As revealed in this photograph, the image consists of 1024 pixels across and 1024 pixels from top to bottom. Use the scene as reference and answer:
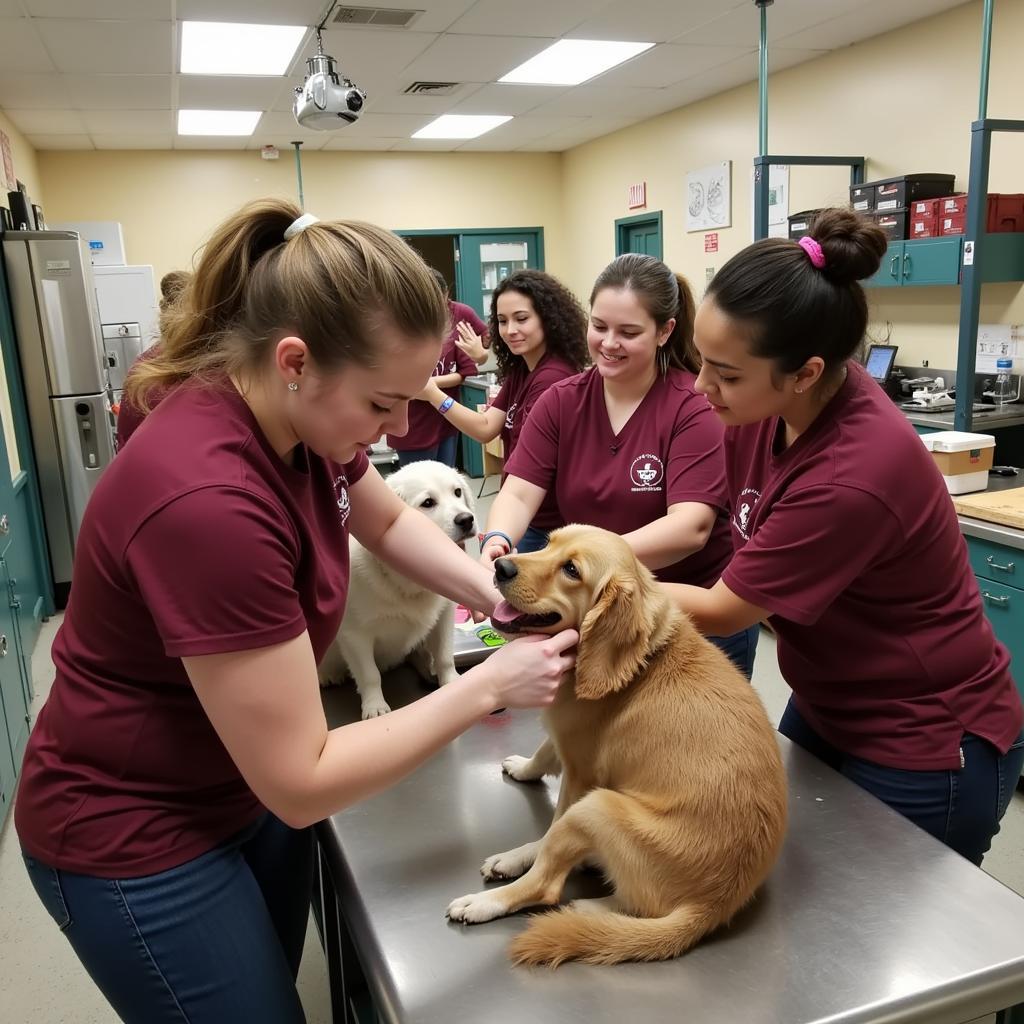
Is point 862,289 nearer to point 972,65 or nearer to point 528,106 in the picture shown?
point 972,65

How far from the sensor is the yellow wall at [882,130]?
192 inches

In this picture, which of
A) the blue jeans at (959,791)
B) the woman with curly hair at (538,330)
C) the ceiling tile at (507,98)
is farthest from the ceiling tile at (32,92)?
the blue jeans at (959,791)

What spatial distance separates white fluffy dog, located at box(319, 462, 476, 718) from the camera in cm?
184

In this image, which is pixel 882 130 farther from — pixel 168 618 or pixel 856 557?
pixel 168 618

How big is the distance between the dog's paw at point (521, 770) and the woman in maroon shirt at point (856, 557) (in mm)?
389

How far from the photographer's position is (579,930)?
108cm

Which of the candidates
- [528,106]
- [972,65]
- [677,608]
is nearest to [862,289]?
[677,608]

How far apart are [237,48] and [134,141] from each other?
3368 millimetres

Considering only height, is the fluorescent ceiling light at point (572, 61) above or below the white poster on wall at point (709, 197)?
above

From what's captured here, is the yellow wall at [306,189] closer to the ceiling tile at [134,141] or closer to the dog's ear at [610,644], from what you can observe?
the ceiling tile at [134,141]

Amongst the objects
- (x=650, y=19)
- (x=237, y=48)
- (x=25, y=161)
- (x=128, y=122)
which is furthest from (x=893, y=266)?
(x=25, y=161)

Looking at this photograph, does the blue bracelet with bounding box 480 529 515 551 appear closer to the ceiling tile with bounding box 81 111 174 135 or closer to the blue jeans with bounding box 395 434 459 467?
the blue jeans with bounding box 395 434 459 467

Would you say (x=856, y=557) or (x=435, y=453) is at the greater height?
(x=856, y=557)

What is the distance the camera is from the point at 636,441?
6.81 ft
